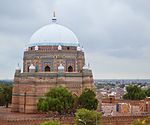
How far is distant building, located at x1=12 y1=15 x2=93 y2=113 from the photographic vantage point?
4747 cm

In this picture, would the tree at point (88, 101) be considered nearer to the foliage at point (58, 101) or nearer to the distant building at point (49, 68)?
the foliage at point (58, 101)

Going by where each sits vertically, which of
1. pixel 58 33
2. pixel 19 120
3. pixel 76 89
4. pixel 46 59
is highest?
pixel 58 33

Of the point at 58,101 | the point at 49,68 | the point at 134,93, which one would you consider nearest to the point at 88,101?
the point at 58,101

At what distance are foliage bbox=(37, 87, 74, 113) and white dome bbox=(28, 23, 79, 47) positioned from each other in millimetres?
9099

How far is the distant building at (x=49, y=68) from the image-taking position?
47469 millimetres

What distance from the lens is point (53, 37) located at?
166 feet

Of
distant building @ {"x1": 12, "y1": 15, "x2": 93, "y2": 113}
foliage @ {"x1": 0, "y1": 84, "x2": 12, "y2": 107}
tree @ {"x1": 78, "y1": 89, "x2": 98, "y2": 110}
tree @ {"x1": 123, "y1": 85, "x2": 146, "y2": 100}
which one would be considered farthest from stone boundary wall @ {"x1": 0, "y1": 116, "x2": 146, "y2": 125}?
tree @ {"x1": 123, "y1": 85, "x2": 146, "y2": 100}

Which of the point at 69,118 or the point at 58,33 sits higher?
the point at 58,33

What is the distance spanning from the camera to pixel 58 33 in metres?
50.8

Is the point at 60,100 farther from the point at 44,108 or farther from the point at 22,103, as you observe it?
the point at 22,103

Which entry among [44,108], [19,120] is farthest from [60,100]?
[19,120]

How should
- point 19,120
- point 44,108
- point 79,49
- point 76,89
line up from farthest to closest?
point 79,49, point 76,89, point 44,108, point 19,120

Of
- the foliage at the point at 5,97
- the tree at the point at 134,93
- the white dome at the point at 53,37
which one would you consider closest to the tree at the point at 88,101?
the white dome at the point at 53,37

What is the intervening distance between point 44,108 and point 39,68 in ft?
32.1
